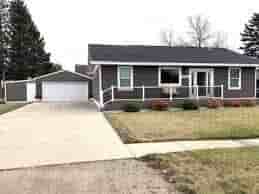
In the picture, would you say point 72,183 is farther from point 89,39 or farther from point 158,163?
point 89,39

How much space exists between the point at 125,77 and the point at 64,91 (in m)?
12.1

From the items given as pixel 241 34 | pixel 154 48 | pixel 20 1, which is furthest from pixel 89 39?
pixel 241 34

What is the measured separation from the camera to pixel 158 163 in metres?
4.32

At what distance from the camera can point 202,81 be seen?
16.0 metres

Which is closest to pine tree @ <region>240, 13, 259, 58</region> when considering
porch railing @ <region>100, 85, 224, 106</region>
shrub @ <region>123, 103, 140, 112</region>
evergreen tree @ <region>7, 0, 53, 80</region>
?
porch railing @ <region>100, 85, 224, 106</region>

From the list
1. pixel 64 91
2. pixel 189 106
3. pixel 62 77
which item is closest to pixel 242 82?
pixel 189 106

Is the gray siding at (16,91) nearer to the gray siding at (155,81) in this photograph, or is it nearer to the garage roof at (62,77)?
the garage roof at (62,77)

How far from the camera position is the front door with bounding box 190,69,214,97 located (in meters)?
15.3

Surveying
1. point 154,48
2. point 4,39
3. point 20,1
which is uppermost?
point 20,1

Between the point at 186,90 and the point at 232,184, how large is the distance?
12.2 metres

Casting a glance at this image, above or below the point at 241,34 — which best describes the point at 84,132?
below

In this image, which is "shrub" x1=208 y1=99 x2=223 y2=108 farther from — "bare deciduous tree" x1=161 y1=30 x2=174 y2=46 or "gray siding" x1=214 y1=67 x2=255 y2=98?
"bare deciduous tree" x1=161 y1=30 x2=174 y2=46

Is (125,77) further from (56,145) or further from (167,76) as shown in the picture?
(56,145)

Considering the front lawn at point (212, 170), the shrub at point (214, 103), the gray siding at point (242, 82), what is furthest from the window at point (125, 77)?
the front lawn at point (212, 170)
